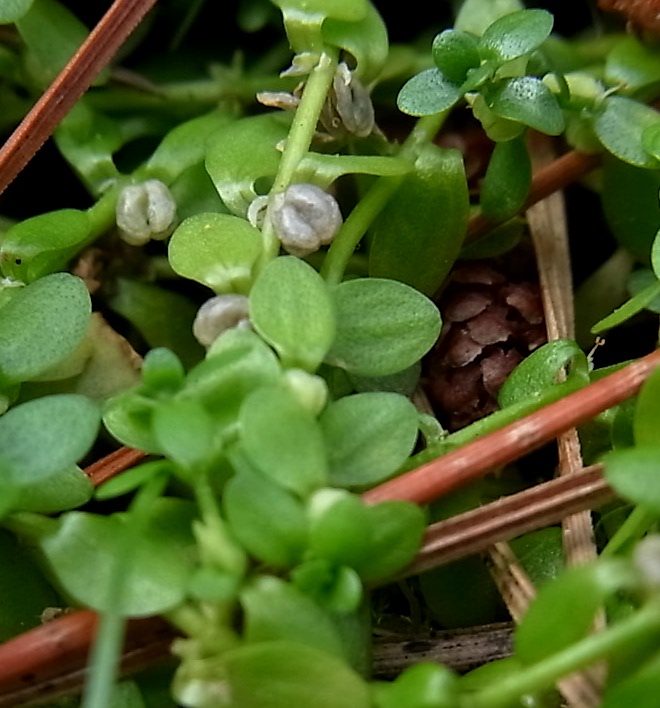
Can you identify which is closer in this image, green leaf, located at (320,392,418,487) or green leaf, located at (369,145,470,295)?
green leaf, located at (320,392,418,487)

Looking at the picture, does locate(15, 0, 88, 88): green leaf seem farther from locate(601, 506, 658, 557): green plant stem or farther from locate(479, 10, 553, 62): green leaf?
locate(601, 506, 658, 557): green plant stem

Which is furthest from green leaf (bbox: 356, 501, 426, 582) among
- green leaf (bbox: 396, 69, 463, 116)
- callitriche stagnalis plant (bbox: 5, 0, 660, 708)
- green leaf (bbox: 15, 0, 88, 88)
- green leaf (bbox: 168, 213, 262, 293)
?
green leaf (bbox: 15, 0, 88, 88)

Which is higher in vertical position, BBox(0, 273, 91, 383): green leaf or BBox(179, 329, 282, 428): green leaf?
BBox(0, 273, 91, 383): green leaf

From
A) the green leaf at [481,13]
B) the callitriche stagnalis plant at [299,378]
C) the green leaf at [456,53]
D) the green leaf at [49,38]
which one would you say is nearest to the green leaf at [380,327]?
the callitriche stagnalis plant at [299,378]

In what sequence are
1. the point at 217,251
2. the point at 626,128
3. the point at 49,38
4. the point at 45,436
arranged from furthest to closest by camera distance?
the point at 49,38
the point at 626,128
the point at 217,251
the point at 45,436

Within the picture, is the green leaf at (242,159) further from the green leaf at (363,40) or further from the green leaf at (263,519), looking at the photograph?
the green leaf at (263,519)

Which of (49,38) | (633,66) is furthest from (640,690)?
(49,38)

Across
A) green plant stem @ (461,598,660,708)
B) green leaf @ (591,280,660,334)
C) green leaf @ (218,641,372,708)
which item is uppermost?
green leaf @ (591,280,660,334)

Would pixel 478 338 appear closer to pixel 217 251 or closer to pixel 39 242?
pixel 217 251
